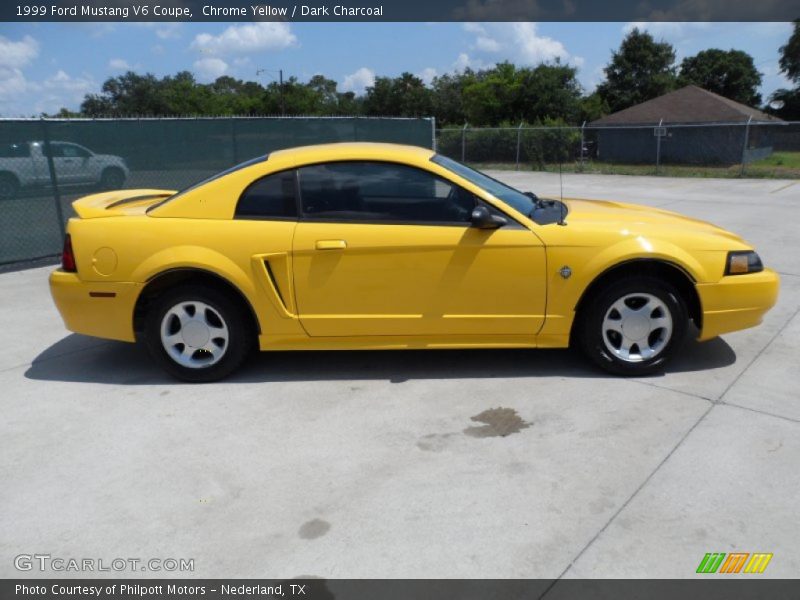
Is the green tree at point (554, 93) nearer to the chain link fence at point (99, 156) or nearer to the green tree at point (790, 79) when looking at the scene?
the green tree at point (790, 79)

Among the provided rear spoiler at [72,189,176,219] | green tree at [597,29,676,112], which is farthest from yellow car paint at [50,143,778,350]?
green tree at [597,29,676,112]

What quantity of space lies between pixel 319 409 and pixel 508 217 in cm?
169

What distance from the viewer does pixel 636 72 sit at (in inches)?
2067

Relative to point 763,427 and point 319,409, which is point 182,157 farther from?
point 763,427

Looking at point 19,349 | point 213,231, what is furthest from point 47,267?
point 213,231

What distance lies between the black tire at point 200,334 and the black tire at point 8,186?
476 centimetres

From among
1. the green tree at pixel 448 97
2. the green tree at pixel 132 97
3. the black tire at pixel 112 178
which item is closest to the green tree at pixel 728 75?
the green tree at pixel 448 97

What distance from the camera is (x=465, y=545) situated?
109 inches

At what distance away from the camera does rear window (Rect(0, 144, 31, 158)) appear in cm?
778

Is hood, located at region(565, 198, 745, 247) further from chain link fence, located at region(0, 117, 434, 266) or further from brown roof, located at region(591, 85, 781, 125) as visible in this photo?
brown roof, located at region(591, 85, 781, 125)

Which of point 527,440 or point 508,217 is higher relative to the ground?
point 508,217

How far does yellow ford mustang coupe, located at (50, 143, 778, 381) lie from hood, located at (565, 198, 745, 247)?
3cm

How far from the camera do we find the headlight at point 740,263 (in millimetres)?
4340
